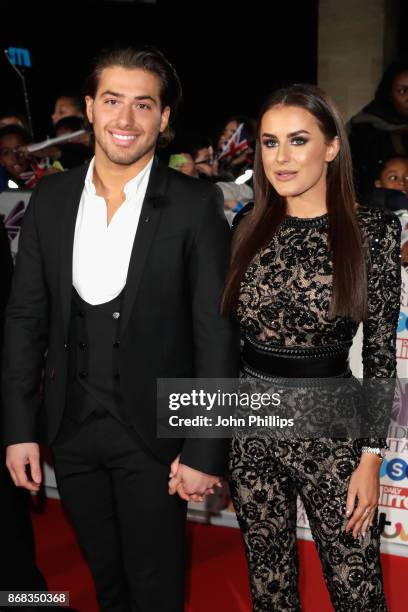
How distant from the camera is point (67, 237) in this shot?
6.70ft

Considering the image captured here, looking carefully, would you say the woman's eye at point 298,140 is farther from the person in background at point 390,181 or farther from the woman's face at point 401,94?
the woman's face at point 401,94

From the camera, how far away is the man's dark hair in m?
2.01

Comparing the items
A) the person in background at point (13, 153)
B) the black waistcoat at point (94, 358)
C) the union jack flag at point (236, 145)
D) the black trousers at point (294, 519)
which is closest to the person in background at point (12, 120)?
the person in background at point (13, 153)

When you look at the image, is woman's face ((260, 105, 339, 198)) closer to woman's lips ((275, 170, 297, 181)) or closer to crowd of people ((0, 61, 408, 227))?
woman's lips ((275, 170, 297, 181))

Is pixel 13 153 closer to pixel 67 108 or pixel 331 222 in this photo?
pixel 67 108

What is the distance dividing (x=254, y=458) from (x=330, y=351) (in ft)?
1.07

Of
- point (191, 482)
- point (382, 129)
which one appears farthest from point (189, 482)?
point (382, 129)

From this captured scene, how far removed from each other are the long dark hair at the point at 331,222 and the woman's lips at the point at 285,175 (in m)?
0.09

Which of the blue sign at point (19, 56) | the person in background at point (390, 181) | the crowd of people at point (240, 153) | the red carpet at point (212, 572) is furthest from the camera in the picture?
the blue sign at point (19, 56)

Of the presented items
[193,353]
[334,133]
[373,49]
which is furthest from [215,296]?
[373,49]

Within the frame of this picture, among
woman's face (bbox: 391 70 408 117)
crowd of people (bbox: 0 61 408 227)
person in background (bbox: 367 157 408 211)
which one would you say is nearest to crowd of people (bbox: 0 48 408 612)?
crowd of people (bbox: 0 61 408 227)

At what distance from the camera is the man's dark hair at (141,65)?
2006 millimetres

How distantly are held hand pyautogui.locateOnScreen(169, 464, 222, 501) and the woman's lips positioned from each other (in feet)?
2.49

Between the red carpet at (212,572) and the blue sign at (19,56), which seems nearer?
the red carpet at (212,572)
